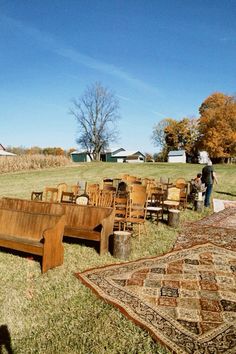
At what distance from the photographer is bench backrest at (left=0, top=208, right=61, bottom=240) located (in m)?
7.10

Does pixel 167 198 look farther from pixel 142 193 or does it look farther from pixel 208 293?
pixel 208 293

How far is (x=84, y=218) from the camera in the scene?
8.15 m

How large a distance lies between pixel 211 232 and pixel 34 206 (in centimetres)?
544

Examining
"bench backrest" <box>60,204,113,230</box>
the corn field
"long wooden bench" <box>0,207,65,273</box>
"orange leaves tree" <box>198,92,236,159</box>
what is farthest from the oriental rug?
"orange leaves tree" <box>198,92,236,159</box>

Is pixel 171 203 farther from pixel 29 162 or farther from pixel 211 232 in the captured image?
pixel 29 162

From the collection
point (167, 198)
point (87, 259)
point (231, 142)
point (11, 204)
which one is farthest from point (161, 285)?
point (231, 142)

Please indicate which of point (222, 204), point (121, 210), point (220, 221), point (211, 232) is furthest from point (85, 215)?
point (222, 204)

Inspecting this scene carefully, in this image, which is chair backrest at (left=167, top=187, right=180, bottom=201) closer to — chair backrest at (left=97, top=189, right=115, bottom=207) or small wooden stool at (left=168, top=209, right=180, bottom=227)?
small wooden stool at (left=168, top=209, right=180, bottom=227)

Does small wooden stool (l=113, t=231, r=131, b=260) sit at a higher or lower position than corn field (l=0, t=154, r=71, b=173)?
lower

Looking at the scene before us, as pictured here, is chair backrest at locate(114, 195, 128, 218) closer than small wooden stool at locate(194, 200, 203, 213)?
Yes

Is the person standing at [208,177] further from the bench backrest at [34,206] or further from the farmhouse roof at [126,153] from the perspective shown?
the farmhouse roof at [126,153]

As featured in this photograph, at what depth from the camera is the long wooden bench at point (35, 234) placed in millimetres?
6203

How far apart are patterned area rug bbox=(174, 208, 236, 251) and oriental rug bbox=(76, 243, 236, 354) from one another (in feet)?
2.73

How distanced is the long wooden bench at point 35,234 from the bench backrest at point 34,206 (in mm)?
1042
